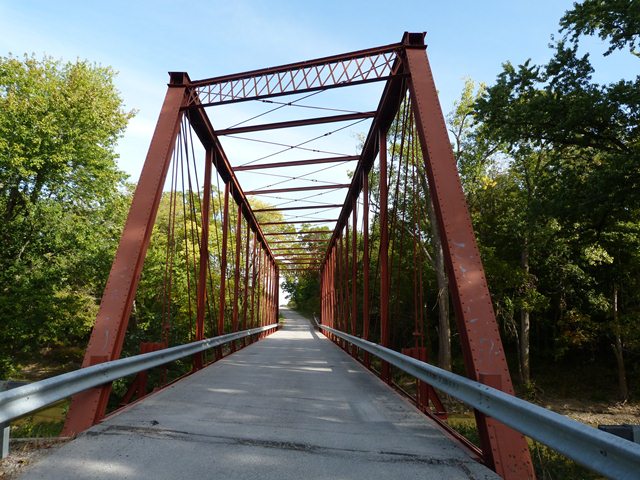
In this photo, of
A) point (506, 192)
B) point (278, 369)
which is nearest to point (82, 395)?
point (278, 369)

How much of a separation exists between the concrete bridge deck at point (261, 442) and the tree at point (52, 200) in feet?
43.5

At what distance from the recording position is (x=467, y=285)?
4.05 m

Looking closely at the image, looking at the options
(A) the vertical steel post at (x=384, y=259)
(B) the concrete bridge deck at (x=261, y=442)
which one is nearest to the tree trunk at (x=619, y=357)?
(A) the vertical steel post at (x=384, y=259)

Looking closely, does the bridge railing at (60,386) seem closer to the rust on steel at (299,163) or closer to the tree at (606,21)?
the rust on steel at (299,163)

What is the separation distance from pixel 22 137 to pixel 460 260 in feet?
56.2

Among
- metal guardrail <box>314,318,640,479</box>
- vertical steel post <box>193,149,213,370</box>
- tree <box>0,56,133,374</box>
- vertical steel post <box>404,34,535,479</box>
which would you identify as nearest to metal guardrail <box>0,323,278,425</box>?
metal guardrail <box>314,318,640,479</box>

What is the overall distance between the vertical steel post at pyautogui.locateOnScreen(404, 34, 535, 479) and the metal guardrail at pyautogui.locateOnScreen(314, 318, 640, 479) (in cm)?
29

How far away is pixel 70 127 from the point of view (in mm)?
17266

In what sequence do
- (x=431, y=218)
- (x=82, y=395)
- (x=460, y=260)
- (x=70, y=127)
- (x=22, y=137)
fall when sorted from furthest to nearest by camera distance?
1. (x=431, y=218)
2. (x=70, y=127)
3. (x=22, y=137)
4. (x=460, y=260)
5. (x=82, y=395)

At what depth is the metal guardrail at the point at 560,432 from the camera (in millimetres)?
1812

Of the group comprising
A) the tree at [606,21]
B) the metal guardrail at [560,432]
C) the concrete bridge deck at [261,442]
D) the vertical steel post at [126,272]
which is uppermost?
the tree at [606,21]

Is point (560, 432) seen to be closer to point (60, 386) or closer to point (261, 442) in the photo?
point (261, 442)

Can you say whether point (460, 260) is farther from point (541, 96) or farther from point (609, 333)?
point (609, 333)

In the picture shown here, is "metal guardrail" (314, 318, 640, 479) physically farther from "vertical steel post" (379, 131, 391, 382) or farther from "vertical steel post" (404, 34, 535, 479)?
"vertical steel post" (379, 131, 391, 382)
